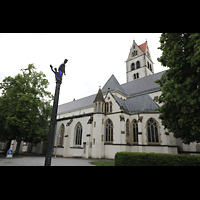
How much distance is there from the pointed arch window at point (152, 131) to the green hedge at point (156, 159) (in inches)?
353

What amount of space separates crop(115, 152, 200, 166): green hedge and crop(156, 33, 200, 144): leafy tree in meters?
1.43

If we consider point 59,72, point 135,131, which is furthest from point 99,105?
point 59,72

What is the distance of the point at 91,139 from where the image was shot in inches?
829

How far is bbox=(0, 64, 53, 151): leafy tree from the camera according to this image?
1767 centimetres

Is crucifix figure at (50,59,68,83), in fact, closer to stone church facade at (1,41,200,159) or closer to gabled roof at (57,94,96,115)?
stone church facade at (1,41,200,159)

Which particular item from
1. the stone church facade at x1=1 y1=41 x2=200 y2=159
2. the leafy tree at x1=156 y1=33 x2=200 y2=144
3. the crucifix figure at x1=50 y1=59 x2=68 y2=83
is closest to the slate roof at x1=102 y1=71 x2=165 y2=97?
the stone church facade at x1=1 y1=41 x2=200 y2=159

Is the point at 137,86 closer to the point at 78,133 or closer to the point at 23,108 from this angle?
the point at 78,133

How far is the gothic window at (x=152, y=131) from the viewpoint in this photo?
1823 centimetres

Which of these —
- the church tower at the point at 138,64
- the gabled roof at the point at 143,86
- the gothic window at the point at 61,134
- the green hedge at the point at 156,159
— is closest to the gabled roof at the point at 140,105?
the gabled roof at the point at 143,86
